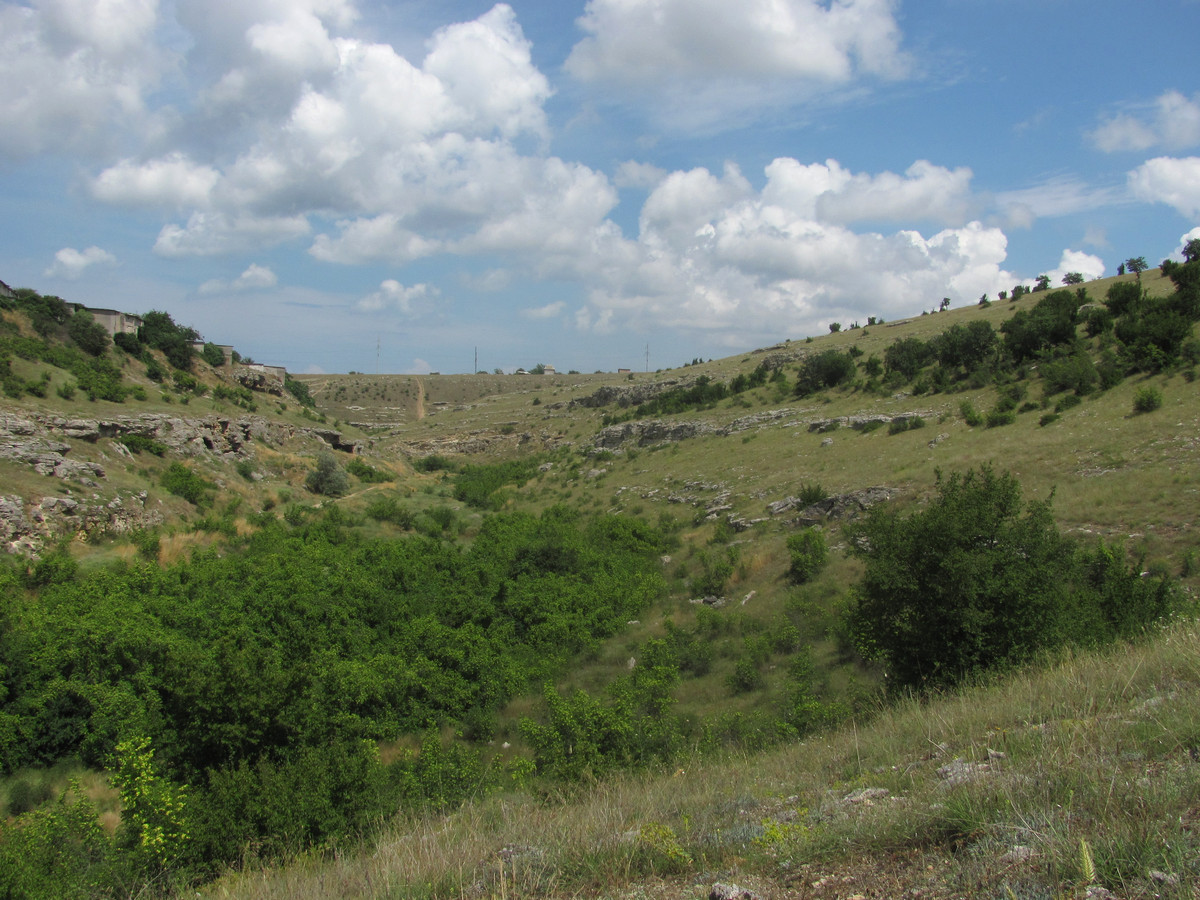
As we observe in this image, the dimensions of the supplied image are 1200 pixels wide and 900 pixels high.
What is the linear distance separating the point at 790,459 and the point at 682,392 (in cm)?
2112

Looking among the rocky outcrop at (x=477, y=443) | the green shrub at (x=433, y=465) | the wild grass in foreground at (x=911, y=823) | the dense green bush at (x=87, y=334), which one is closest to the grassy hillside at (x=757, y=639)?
the wild grass in foreground at (x=911, y=823)

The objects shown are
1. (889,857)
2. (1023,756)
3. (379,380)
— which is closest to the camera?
(889,857)

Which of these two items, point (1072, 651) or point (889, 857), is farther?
point (1072, 651)

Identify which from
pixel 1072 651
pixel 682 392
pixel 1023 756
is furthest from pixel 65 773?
pixel 682 392

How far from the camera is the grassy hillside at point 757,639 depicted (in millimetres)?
3715

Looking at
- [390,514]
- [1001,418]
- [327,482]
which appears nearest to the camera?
[1001,418]

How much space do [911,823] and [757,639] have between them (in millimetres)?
10644

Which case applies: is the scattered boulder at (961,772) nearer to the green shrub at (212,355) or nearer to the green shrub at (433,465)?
the green shrub at (433,465)

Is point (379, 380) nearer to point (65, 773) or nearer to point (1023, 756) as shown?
point (65, 773)

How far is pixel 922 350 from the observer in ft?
114

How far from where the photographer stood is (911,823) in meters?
3.71

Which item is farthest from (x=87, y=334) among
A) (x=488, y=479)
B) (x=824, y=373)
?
(x=824, y=373)

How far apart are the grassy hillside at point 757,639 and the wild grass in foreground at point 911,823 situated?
2cm

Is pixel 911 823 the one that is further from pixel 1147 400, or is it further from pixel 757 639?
pixel 1147 400
